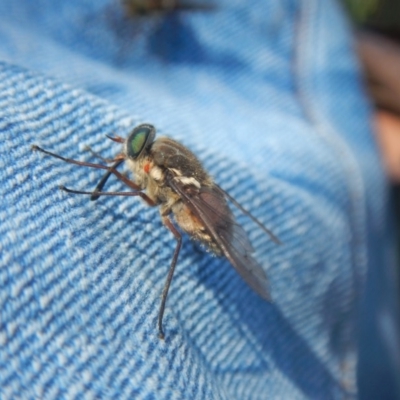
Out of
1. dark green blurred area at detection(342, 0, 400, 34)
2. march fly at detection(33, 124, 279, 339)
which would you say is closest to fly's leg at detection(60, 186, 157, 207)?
march fly at detection(33, 124, 279, 339)

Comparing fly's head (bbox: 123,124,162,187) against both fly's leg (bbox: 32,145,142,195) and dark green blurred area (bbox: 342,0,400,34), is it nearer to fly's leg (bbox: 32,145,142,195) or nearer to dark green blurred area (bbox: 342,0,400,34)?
fly's leg (bbox: 32,145,142,195)

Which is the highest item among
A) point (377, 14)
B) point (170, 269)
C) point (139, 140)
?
point (377, 14)

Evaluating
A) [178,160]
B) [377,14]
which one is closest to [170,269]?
[178,160]

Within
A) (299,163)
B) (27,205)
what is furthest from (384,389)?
(27,205)

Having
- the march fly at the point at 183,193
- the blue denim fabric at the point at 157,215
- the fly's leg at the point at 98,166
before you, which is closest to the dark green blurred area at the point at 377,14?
the blue denim fabric at the point at 157,215

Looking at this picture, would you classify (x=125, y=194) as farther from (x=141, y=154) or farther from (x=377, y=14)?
(x=377, y=14)

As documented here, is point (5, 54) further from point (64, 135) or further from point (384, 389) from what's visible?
point (384, 389)
